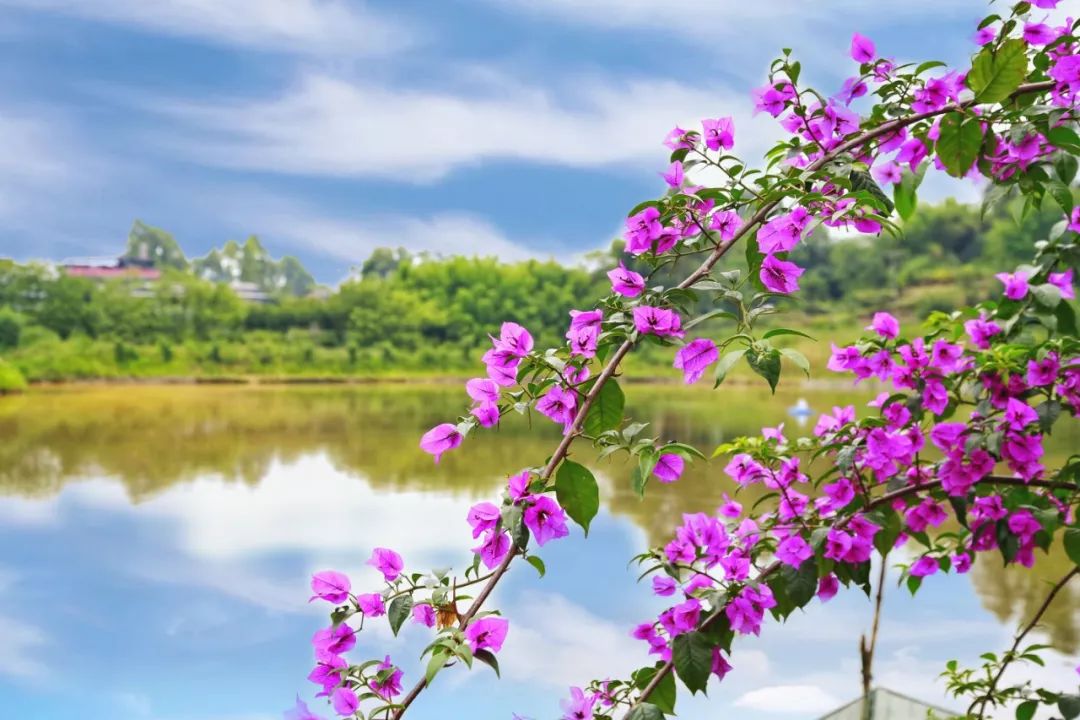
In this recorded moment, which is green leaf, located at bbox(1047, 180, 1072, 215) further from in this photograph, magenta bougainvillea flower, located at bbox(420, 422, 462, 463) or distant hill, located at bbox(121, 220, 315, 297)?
distant hill, located at bbox(121, 220, 315, 297)

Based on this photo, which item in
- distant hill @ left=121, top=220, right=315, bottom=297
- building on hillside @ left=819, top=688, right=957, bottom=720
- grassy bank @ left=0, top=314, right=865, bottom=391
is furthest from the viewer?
distant hill @ left=121, top=220, right=315, bottom=297

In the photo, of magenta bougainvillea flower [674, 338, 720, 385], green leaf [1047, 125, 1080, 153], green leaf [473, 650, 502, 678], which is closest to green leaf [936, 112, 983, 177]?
green leaf [1047, 125, 1080, 153]

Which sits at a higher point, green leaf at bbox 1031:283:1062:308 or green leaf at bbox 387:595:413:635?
green leaf at bbox 1031:283:1062:308

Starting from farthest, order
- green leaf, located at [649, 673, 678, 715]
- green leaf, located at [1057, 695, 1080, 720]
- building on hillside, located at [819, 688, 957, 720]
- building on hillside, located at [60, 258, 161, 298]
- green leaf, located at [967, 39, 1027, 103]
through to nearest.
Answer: building on hillside, located at [60, 258, 161, 298] < building on hillside, located at [819, 688, 957, 720] < green leaf, located at [1057, 695, 1080, 720] < green leaf, located at [649, 673, 678, 715] < green leaf, located at [967, 39, 1027, 103]

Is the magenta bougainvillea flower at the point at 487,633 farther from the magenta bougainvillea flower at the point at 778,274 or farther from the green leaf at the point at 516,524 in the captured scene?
the magenta bougainvillea flower at the point at 778,274

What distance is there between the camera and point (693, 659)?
2.37 feet

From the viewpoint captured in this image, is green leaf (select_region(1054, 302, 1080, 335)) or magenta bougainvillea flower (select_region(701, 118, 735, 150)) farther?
green leaf (select_region(1054, 302, 1080, 335))

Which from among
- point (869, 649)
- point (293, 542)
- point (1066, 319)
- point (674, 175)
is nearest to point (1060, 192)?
point (1066, 319)

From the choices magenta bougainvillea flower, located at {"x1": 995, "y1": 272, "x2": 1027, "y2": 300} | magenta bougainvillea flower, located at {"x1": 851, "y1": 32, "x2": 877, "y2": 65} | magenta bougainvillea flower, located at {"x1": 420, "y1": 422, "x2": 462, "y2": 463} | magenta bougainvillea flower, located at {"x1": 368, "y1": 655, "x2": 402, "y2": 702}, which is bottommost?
magenta bougainvillea flower, located at {"x1": 368, "y1": 655, "x2": 402, "y2": 702}

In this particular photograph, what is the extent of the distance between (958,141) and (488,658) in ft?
1.69

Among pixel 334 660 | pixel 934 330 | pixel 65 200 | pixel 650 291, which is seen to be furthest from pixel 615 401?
pixel 65 200

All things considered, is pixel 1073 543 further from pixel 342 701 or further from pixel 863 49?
pixel 342 701

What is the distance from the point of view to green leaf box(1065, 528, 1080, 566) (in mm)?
913

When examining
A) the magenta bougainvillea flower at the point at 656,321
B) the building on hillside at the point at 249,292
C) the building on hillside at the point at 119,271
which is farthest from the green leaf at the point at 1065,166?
the building on hillside at the point at 249,292
